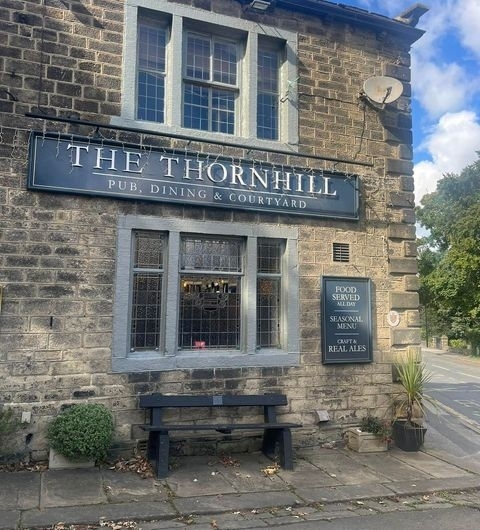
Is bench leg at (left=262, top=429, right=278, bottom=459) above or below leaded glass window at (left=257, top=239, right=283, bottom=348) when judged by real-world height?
below

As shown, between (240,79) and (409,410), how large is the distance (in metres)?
5.78

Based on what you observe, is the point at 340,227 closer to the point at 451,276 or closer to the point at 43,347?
the point at 43,347

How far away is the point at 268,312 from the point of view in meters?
7.90

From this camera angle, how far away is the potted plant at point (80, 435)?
614cm

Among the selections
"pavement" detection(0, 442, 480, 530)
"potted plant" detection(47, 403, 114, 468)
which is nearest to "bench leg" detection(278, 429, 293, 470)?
"pavement" detection(0, 442, 480, 530)

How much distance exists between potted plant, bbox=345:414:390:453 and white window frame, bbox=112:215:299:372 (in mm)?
1433

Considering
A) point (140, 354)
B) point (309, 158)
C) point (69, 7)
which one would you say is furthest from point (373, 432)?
point (69, 7)

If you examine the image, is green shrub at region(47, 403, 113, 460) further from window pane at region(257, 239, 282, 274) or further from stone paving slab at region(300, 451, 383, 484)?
window pane at region(257, 239, 282, 274)

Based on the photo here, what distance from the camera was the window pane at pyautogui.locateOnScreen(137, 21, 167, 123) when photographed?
24.7 ft

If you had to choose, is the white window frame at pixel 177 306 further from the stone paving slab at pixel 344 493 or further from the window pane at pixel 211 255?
the stone paving slab at pixel 344 493

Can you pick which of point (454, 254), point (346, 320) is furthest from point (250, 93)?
point (454, 254)

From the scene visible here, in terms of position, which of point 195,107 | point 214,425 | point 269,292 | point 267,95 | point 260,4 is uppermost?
point 260,4

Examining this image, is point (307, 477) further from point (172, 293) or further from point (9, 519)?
point (9, 519)

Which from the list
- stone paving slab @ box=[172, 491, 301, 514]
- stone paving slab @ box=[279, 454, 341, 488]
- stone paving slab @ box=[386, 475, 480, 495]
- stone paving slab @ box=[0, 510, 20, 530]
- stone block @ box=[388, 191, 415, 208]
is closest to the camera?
stone paving slab @ box=[0, 510, 20, 530]
